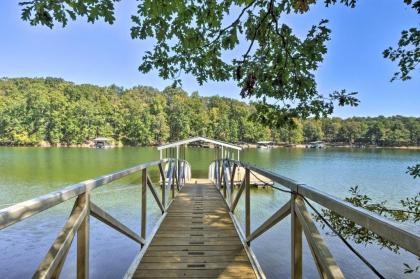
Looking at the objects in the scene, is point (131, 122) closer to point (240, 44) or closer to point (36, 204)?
point (240, 44)

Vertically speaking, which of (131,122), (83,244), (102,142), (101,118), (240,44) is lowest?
(83,244)

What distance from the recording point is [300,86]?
3.51m

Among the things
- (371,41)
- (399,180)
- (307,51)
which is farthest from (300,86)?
(399,180)

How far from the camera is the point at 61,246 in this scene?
1556 millimetres

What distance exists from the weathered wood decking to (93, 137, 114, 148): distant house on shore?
2712 inches

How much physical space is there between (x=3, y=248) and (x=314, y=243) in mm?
8747

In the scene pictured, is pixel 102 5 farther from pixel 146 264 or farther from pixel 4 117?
pixel 4 117

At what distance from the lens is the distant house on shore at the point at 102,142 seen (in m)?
70.8

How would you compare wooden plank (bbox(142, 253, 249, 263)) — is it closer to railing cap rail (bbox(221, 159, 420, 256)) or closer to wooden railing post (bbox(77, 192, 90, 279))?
wooden railing post (bbox(77, 192, 90, 279))

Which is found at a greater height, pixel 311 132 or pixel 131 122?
pixel 131 122

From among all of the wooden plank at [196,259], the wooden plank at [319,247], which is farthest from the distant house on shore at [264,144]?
the wooden plank at [319,247]

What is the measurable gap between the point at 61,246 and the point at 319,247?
50.8 inches

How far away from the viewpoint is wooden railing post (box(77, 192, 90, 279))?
1975 mm

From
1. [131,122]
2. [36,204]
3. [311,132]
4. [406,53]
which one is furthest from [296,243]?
[311,132]
